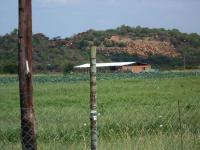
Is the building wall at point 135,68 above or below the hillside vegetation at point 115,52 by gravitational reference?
below

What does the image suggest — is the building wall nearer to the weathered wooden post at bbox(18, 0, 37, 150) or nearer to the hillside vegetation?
the hillside vegetation

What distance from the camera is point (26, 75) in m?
6.69

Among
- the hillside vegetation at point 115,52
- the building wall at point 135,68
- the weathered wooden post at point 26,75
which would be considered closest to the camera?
the weathered wooden post at point 26,75

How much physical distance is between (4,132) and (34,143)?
13.3 feet

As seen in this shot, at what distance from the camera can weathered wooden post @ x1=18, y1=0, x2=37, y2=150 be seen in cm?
661

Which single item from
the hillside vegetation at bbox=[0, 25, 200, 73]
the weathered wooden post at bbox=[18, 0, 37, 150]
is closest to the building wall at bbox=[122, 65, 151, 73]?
the hillside vegetation at bbox=[0, 25, 200, 73]

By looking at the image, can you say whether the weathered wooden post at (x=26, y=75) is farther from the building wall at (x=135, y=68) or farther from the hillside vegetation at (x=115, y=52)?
the building wall at (x=135, y=68)

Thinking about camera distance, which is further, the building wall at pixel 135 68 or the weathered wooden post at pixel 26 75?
the building wall at pixel 135 68

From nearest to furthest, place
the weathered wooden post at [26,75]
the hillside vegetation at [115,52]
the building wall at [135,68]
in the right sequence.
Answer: the weathered wooden post at [26,75], the hillside vegetation at [115,52], the building wall at [135,68]

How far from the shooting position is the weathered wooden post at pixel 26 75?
661 centimetres

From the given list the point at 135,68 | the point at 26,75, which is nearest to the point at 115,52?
the point at 135,68

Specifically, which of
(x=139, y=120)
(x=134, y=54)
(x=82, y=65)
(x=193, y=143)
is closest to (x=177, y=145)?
(x=193, y=143)

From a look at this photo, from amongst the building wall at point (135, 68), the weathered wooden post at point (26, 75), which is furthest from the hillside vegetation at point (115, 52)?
the weathered wooden post at point (26, 75)

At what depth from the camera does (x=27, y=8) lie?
263 inches
